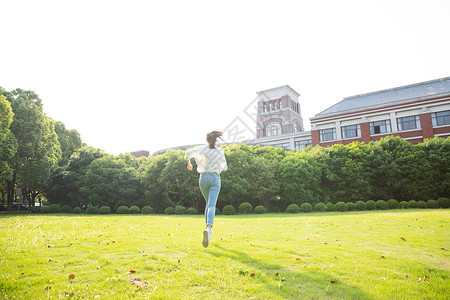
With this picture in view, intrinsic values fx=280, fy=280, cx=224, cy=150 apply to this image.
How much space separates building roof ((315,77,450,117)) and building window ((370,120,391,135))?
273cm

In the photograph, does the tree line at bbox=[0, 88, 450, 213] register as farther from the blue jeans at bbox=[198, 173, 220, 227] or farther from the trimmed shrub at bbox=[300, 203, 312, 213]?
the blue jeans at bbox=[198, 173, 220, 227]

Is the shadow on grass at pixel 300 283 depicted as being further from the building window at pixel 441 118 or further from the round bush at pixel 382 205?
the building window at pixel 441 118

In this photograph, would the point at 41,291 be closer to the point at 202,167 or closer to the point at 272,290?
the point at 272,290

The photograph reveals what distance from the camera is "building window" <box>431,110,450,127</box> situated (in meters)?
36.6

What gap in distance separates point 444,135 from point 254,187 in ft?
95.5

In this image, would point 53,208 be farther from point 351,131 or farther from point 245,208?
point 351,131

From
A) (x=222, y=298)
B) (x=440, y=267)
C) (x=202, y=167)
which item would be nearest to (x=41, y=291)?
(x=222, y=298)

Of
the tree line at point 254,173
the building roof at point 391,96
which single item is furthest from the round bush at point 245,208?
the building roof at point 391,96

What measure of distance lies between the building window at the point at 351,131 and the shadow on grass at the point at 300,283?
1686 inches

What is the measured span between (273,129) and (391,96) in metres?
22.2

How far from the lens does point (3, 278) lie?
346 centimetres

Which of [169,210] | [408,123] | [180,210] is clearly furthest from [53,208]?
[408,123]

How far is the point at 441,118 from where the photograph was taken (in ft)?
121

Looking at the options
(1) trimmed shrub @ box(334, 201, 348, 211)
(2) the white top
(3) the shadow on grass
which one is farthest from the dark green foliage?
(3) the shadow on grass
